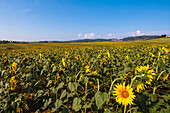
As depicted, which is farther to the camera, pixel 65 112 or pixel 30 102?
pixel 30 102

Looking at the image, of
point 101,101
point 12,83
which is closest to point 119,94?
point 101,101

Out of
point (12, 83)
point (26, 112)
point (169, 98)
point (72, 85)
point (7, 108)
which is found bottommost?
point (26, 112)

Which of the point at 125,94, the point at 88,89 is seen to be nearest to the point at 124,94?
the point at 125,94

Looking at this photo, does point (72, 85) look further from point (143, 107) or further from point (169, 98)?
point (169, 98)

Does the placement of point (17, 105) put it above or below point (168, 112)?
below

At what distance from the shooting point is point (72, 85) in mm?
1719

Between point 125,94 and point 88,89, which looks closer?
point 125,94

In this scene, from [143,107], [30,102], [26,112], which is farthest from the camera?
[30,102]

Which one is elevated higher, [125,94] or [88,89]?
[125,94]

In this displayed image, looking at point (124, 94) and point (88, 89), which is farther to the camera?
point (88, 89)

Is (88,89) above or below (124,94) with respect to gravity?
below

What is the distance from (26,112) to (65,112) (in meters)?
2.58

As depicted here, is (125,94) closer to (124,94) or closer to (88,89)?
(124,94)

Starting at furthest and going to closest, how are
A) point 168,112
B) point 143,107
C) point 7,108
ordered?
1. point 7,108
2. point 168,112
3. point 143,107
